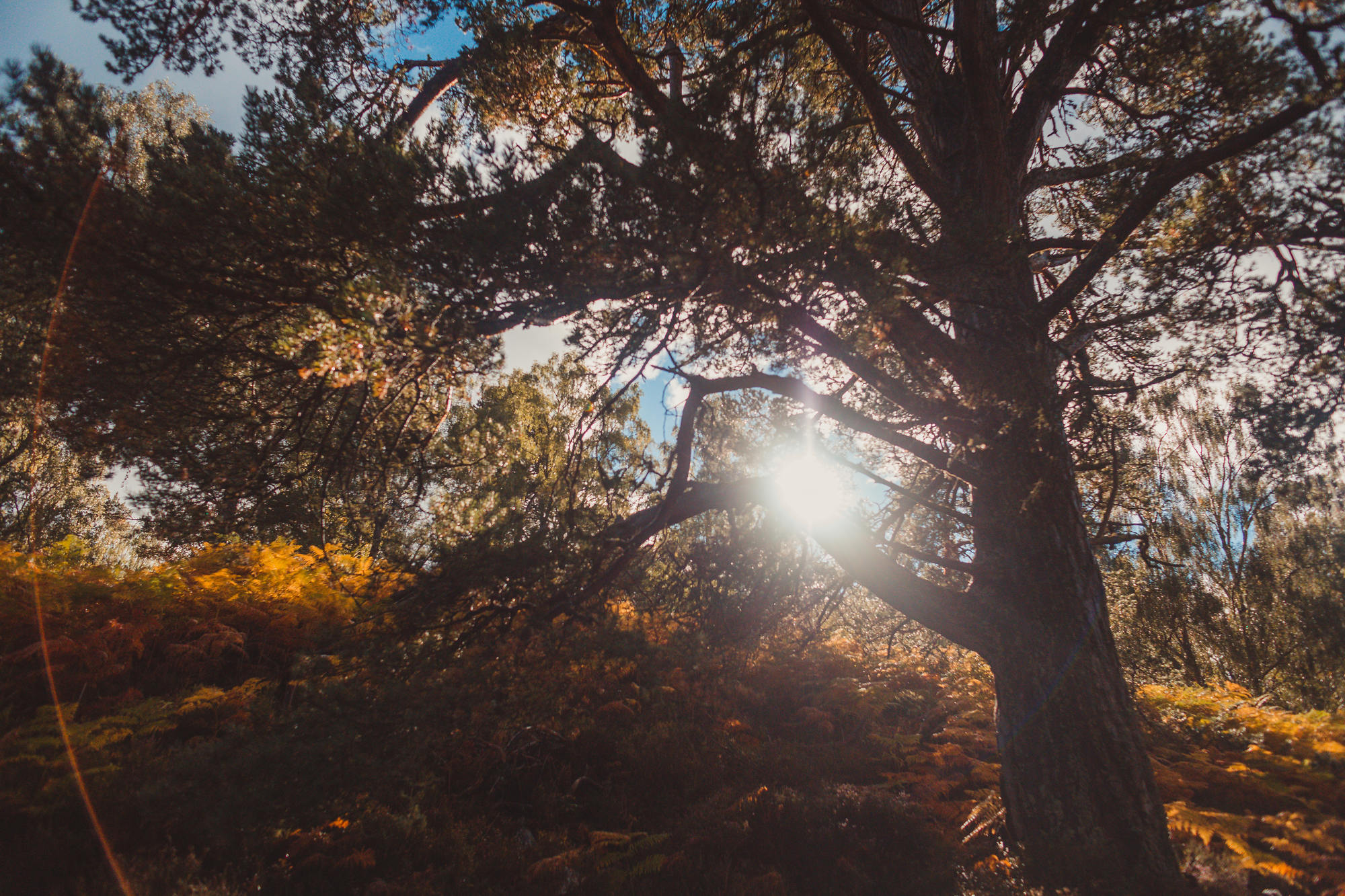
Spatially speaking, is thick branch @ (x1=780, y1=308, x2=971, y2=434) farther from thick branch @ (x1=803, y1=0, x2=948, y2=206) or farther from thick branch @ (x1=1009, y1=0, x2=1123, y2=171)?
thick branch @ (x1=1009, y1=0, x2=1123, y2=171)

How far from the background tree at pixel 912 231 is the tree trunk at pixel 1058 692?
0.06 feet

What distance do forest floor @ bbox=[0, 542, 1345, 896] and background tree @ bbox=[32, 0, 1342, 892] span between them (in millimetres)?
1522

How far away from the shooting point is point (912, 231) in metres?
3.13

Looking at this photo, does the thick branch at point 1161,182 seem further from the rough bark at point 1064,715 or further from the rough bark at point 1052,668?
the rough bark at point 1064,715

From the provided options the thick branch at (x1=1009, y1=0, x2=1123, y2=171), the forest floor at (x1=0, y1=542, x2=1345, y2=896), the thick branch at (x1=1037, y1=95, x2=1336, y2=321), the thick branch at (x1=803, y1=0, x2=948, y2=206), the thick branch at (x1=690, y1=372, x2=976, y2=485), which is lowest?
the forest floor at (x1=0, y1=542, x2=1345, y2=896)

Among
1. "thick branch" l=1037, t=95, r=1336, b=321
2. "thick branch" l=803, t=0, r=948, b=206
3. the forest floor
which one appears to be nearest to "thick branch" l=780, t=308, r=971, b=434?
"thick branch" l=1037, t=95, r=1336, b=321

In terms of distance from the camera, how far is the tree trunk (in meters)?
3.04

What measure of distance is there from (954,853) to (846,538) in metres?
3.26

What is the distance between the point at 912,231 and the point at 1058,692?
3.31 metres

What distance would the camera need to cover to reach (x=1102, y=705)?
331cm

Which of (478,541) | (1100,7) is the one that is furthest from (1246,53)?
(478,541)

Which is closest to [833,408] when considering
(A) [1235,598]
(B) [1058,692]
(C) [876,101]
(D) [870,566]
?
(D) [870,566]

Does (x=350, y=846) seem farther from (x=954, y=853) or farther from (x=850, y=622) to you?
(x=850, y=622)

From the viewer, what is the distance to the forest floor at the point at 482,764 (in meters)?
3.18
